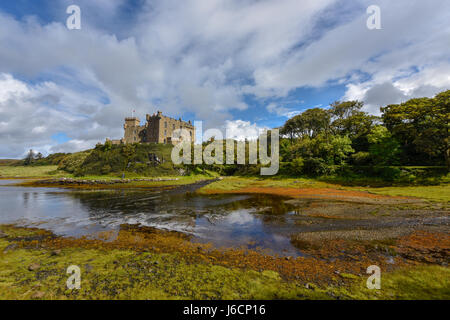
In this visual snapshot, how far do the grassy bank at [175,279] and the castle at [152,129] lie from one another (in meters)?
76.7

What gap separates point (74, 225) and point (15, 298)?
9.63 meters

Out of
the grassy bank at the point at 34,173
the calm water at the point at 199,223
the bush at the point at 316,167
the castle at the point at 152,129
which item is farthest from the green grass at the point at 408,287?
the grassy bank at the point at 34,173

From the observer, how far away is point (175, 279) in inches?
237

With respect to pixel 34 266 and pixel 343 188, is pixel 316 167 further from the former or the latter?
pixel 34 266

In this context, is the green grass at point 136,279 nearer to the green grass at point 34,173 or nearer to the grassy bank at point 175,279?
the grassy bank at point 175,279

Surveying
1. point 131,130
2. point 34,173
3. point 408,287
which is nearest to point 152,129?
point 131,130

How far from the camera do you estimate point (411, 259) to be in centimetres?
708

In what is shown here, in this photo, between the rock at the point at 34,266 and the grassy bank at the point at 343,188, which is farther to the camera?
the grassy bank at the point at 343,188

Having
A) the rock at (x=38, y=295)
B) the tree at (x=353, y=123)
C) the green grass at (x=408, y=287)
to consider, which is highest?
the tree at (x=353, y=123)

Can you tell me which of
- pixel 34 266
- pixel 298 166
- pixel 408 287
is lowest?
pixel 34 266

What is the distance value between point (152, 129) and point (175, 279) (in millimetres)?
88305

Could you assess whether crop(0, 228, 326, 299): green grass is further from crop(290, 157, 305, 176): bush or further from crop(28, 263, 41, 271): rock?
crop(290, 157, 305, 176): bush

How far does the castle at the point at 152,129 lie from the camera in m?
83.3
